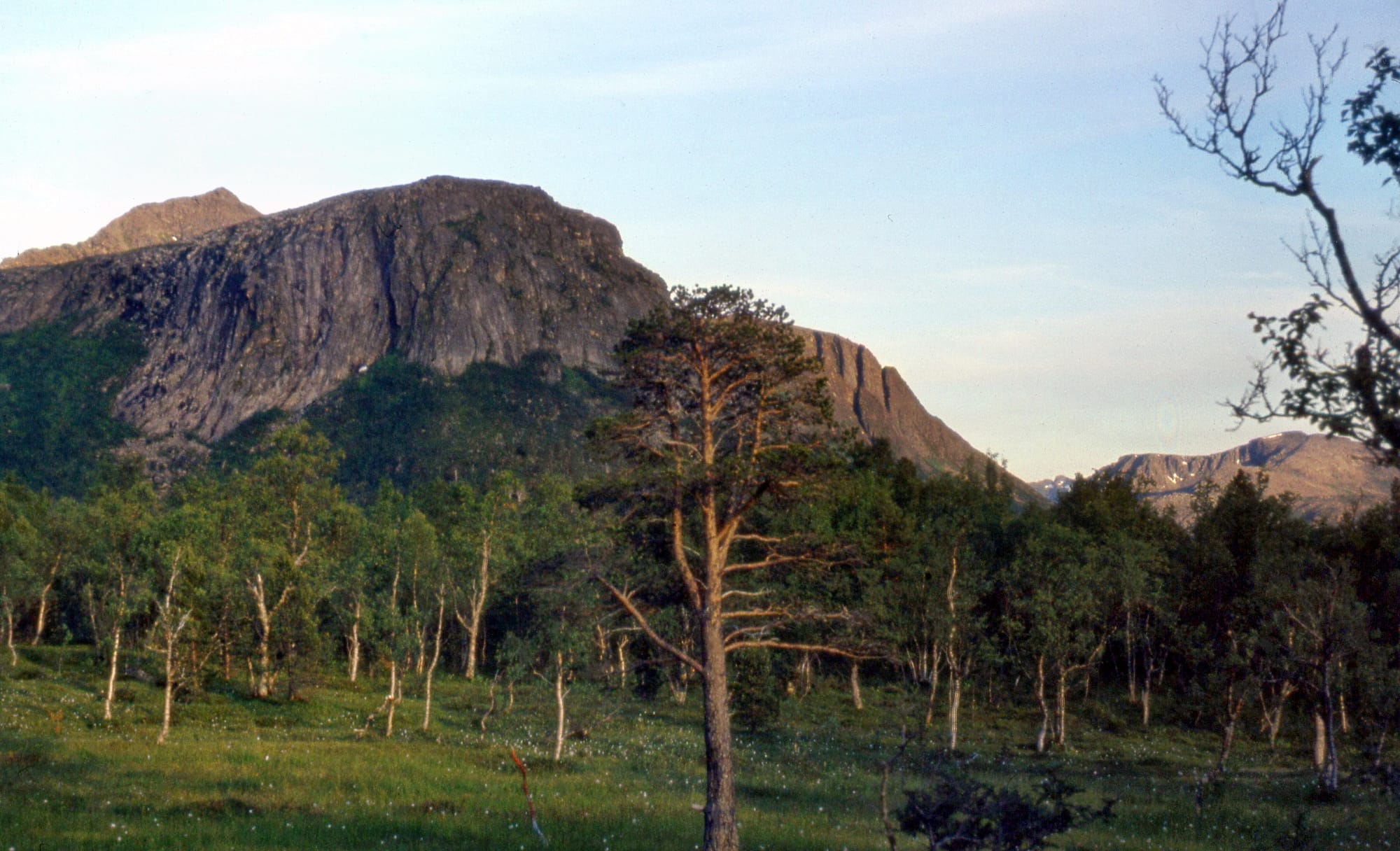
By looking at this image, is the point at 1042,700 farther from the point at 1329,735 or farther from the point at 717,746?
the point at 717,746

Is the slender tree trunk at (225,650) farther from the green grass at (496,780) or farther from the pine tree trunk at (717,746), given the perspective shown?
the pine tree trunk at (717,746)

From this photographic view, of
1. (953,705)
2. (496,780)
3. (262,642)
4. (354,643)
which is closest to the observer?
(496,780)

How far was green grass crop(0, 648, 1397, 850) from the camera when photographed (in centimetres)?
2177

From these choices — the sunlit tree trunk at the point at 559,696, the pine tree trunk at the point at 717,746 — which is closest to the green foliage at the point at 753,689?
the sunlit tree trunk at the point at 559,696

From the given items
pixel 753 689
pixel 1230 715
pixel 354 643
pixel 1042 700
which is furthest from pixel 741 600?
pixel 354 643

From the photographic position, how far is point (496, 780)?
30.3 m

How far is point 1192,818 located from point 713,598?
54.3 feet

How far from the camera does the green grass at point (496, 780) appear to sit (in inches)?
857

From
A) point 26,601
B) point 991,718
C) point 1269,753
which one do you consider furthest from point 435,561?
point 1269,753

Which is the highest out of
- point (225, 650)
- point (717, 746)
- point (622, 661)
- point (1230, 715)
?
point (717, 746)

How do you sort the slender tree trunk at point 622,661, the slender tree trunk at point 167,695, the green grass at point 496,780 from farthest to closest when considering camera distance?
1. the slender tree trunk at point 167,695
2. the slender tree trunk at point 622,661
3. the green grass at point 496,780

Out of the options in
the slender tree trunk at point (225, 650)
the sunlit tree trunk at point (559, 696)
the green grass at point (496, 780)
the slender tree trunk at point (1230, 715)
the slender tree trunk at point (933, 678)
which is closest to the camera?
the green grass at point (496, 780)

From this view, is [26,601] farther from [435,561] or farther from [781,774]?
[781,774]

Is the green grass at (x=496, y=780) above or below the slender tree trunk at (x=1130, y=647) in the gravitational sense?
below
